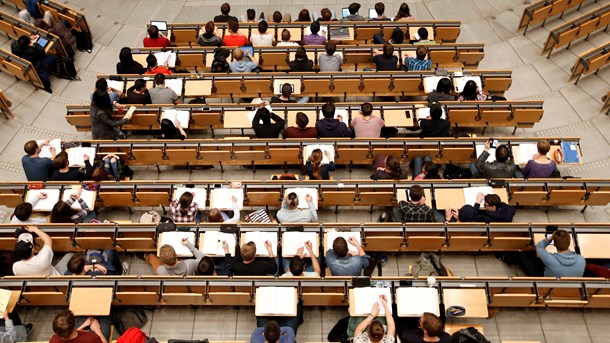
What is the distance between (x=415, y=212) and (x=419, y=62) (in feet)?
13.1

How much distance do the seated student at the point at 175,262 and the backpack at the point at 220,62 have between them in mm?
4387

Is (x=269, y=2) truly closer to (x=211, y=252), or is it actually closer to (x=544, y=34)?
(x=544, y=34)

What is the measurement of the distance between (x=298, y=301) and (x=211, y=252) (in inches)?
56.4

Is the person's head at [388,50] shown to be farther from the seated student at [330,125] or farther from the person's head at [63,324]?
the person's head at [63,324]

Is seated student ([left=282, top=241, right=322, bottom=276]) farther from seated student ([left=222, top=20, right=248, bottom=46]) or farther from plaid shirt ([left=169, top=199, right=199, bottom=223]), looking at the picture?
seated student ([left=222, top=20, right=248, bottom=46])

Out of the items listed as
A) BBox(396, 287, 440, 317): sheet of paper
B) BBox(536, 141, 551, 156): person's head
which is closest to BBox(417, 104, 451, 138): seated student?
BBox(536, 141, 551, 156): person's head

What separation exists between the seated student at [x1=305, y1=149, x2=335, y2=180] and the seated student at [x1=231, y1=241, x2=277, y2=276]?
1.83 m

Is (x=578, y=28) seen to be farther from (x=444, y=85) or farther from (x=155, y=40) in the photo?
(x=155, y=40)

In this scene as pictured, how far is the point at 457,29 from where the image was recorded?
445 inches

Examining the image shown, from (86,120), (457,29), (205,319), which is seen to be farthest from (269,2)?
(205,319)

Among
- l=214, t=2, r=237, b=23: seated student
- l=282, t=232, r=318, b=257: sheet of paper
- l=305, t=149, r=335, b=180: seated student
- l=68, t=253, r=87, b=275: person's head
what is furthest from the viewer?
l=214, t=2, r=237, b=23: seated student

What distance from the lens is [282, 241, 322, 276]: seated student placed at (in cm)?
658

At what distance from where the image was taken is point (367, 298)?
6.32 metres

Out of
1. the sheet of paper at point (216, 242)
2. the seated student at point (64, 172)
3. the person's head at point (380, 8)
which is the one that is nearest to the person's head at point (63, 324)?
the sheet of paper at point (216, 242)
